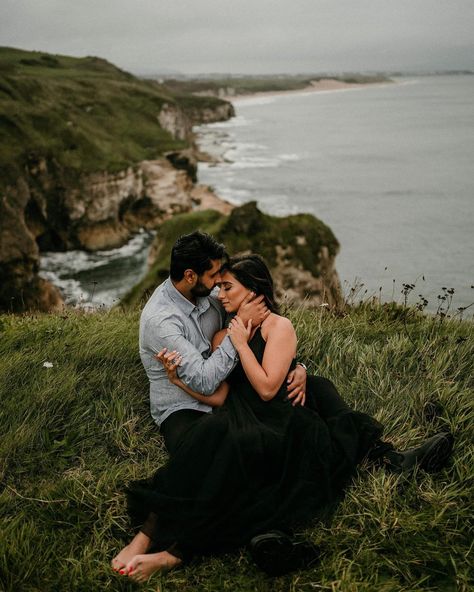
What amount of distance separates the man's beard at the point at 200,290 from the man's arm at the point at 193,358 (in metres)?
0.34

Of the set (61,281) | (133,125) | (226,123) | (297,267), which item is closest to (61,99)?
(133,125)

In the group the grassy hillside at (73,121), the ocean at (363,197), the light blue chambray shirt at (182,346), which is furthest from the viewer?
the grassy hillside at (73,121)

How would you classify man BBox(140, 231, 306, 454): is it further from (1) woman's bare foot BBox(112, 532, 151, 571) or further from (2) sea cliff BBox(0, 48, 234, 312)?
(2) sea cliff BBox(0, 48, 234, 312)

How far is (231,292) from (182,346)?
638 mm

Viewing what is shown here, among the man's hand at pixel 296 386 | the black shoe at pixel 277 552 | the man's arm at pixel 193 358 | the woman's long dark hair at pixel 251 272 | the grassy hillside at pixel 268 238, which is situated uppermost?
the woman's long dark hair at pixel 251 272

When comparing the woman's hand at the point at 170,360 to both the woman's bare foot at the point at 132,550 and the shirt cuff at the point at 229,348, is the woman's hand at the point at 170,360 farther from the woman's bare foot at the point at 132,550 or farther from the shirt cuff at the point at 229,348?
the woman's bare foot at the point at 132,550

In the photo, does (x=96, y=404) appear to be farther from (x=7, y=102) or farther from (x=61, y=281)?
(x=7, y=102)

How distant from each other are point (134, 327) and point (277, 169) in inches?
2794

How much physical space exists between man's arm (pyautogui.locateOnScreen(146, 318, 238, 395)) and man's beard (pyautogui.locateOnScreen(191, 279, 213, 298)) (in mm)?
337

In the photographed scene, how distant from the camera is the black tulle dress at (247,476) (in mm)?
3402

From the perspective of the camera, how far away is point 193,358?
4.05m

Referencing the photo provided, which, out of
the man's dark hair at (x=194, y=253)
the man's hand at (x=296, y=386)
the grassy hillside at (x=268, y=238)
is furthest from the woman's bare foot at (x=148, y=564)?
the grassy hillside at (x=268, y=238)

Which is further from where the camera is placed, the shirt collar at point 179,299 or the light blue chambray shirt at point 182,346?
the shirt collar at point 179,299

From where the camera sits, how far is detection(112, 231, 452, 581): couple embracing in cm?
340
